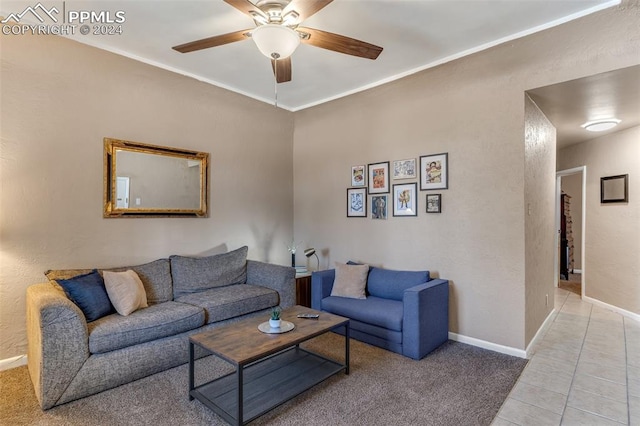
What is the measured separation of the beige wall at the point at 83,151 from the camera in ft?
8.90

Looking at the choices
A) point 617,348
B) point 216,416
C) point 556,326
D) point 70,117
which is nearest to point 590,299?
point 556,326

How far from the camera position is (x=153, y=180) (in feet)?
11.6

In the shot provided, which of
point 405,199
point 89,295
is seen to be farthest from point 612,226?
point 89,295

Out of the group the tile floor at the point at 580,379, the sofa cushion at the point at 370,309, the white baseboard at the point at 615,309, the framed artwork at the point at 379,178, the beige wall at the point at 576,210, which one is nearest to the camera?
the tile floor at the point at 580,379

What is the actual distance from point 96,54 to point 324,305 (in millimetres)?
3369

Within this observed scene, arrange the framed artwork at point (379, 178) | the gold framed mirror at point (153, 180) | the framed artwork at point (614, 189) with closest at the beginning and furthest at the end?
the gold framed mirror at point (153, 180), the framed artwork at point (379, 178), the framed artwork at point (614, 189)

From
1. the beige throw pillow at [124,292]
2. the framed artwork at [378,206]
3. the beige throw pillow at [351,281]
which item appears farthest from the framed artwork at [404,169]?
the beige throw pillow at [124,292]

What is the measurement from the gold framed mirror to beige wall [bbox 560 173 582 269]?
7.72 metres

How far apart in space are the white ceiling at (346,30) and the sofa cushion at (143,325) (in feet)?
8.05

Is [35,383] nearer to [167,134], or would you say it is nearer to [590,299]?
[167,134]

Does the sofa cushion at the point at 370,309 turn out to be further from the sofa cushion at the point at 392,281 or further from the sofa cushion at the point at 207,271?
the sofa cushion at the point at 207,271

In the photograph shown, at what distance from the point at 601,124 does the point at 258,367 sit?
15.3 ft

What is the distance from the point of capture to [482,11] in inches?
102

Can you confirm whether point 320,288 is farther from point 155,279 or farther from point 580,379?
point 580,379
